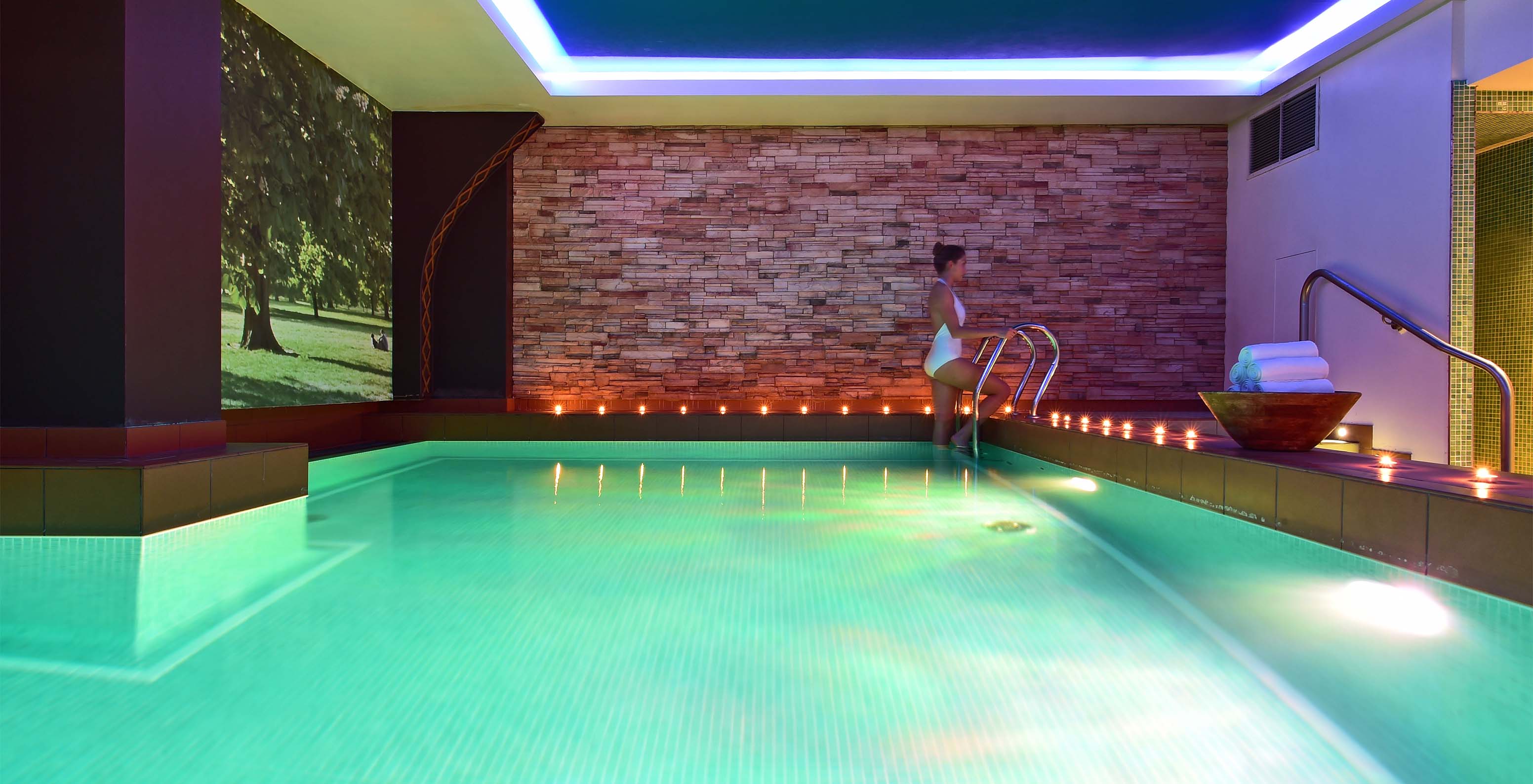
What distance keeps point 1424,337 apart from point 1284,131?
259 cm

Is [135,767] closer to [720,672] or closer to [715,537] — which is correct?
[720,672]

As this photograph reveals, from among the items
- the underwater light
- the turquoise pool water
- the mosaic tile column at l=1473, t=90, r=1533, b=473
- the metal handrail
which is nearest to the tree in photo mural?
the turquoise pool water

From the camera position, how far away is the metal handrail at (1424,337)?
3801 millimetres

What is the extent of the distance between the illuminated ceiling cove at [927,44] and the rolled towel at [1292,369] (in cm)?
356

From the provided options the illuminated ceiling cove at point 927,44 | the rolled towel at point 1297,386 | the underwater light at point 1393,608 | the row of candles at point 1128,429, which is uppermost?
the illuminated ceiling cove at point 927,44

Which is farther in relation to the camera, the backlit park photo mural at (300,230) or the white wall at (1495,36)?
the backlit park photo mural at (300,230)

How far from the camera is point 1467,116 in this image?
5035 mm

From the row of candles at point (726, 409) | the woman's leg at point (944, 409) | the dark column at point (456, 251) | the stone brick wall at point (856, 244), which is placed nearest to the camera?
the woman's leg at point (944, 409)

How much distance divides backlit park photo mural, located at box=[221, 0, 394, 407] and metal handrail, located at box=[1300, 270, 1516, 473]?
661 cm

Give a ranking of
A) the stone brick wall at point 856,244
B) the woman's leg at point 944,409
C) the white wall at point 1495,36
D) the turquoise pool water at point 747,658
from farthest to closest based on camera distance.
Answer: the stone brick wall at point 856,244 < the woman's leg at point 944,409 < the white wall at point 1495,36 < the turquoise pool water at point 747,658

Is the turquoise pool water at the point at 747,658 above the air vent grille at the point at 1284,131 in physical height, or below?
below

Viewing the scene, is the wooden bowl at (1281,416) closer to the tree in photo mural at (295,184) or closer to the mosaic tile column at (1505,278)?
the mosaic tile column at (1505,278)

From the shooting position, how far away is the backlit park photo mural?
4969mm

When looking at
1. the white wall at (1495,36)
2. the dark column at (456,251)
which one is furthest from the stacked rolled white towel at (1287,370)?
the dark column at (456,251)
